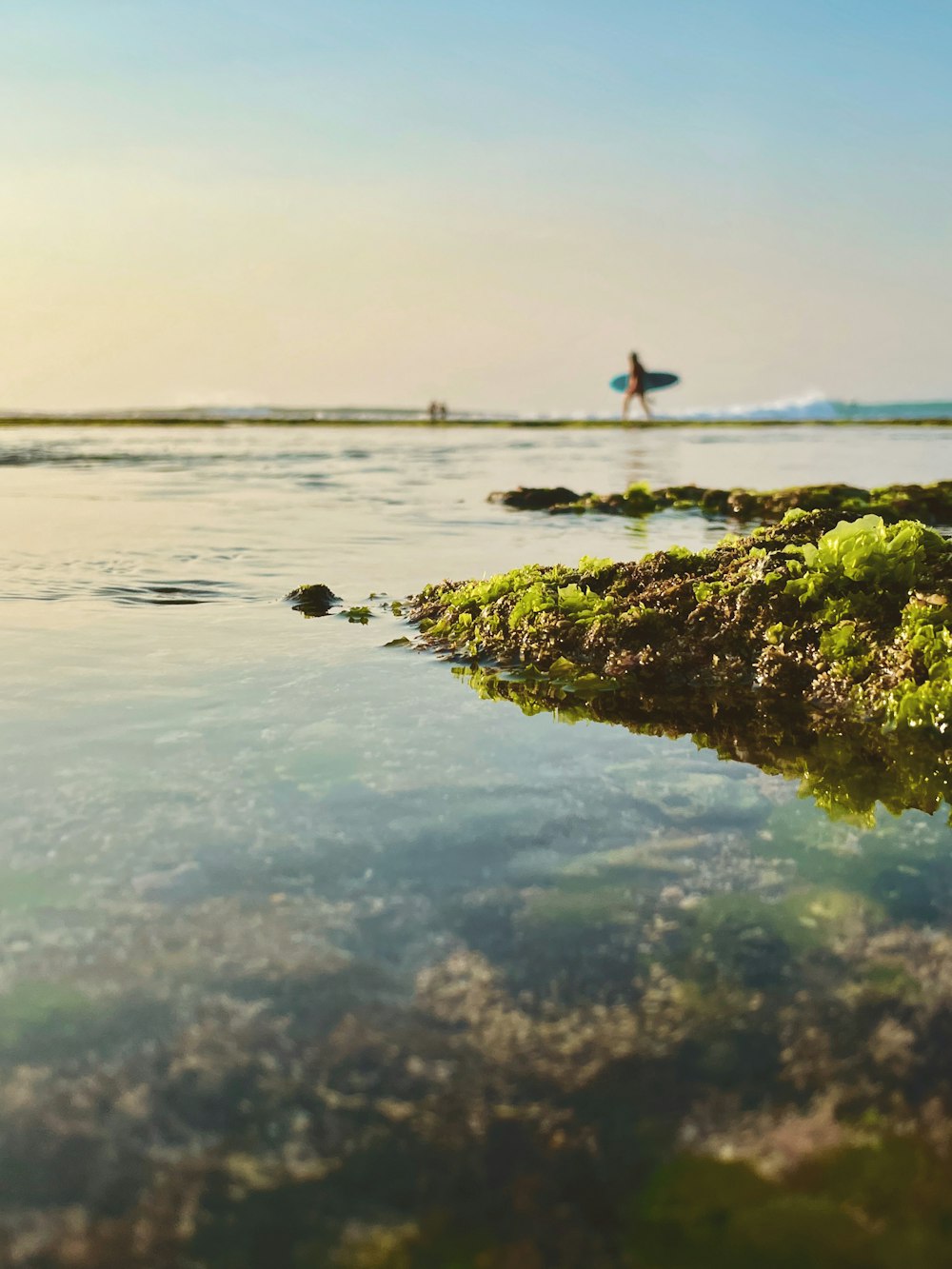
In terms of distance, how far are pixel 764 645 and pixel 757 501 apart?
1124cm

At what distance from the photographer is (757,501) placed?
17609 mm

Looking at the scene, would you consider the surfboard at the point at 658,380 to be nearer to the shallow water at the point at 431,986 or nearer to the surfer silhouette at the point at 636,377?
the surfer silhouette at the point at 636,377

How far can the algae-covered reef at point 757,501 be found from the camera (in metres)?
16.0

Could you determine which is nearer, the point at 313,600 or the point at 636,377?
the point at 313,600

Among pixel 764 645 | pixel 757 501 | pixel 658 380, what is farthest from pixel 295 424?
pixel 764 645

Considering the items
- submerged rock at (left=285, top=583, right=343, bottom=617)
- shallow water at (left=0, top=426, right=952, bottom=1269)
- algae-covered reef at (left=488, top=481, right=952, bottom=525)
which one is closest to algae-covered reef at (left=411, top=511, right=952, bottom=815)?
shallow water at (left=0, top=426, right=952, bottom=1269)

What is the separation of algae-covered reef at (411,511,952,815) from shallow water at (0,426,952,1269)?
1.64 ft

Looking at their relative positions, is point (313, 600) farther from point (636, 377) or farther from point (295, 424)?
point (295, 424)

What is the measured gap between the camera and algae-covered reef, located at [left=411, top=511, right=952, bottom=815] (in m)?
5.71

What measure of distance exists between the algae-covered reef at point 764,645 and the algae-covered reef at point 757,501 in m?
7.49

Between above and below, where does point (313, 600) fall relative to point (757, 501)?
below

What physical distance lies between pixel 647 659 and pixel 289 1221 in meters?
5.01

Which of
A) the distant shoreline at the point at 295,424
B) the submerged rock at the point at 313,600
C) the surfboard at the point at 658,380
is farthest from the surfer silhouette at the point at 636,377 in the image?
the submerged rock at the point at 313,600

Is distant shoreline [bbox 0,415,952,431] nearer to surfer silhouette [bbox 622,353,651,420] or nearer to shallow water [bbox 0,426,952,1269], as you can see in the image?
surfer silhouette [bbox 622,353,651,420]
